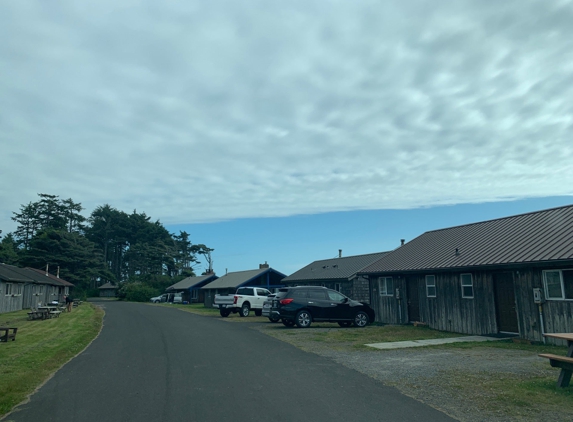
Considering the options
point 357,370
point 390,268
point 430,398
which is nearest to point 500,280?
point 390,268

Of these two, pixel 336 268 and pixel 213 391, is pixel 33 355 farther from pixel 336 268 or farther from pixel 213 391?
pixel 336 268

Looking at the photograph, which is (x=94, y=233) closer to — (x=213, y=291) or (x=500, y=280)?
(x=213, y=291)

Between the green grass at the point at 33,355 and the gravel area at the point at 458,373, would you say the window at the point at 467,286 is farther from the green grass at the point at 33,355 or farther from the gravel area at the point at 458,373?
the green grass at the point at 33,355

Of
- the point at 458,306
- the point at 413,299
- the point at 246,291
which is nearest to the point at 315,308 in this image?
the point at 413,299

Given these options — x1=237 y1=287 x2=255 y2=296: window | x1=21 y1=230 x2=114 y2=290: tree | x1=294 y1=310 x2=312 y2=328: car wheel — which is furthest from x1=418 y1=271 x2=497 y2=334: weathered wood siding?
x1=21 y1=230 x2=114 y2=290: tree

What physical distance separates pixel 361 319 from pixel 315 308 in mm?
2289

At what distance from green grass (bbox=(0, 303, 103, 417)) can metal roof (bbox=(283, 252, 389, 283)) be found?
1669 cm

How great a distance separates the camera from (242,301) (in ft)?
98.9

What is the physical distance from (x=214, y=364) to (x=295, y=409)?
14.4ft

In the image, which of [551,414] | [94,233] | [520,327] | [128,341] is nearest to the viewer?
[551,414]

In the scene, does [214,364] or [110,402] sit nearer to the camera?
[110,402]

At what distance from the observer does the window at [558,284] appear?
13.5 meters

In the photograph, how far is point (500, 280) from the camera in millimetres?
16359

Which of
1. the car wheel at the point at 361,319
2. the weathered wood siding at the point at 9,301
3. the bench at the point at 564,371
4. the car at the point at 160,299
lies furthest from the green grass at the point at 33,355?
the car at the point at 160,299
